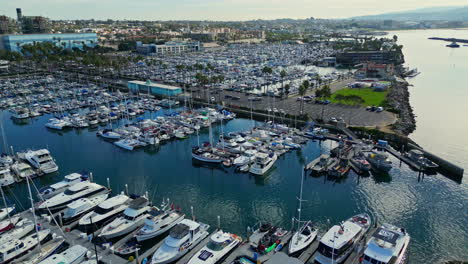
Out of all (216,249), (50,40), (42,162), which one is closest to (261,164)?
(216,249)

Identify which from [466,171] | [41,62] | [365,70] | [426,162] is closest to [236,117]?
[426,162]

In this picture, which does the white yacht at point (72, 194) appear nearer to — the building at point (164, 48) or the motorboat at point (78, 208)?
the motorboat at point (78, 208)

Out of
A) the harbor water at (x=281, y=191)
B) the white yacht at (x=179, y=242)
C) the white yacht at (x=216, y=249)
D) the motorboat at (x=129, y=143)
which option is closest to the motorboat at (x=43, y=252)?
the white yacht at (x=179, y=242)

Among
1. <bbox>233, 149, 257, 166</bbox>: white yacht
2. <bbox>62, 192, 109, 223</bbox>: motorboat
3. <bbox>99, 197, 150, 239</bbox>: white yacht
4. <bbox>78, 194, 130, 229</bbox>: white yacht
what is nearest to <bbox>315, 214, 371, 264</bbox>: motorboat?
<bbox>99, 197, 150, 239</bbox>: white yacht

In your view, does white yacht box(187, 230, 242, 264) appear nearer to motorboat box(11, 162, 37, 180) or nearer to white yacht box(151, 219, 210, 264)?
white yacht box(151, 219, 210, 264)

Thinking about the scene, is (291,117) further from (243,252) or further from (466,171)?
(243,252)

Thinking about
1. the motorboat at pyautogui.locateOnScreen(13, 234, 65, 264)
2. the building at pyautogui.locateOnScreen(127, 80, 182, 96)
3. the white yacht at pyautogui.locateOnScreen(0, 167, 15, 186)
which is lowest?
the motorboat at pyautogui.locateOnScreen(13, 234, 65, 264)
